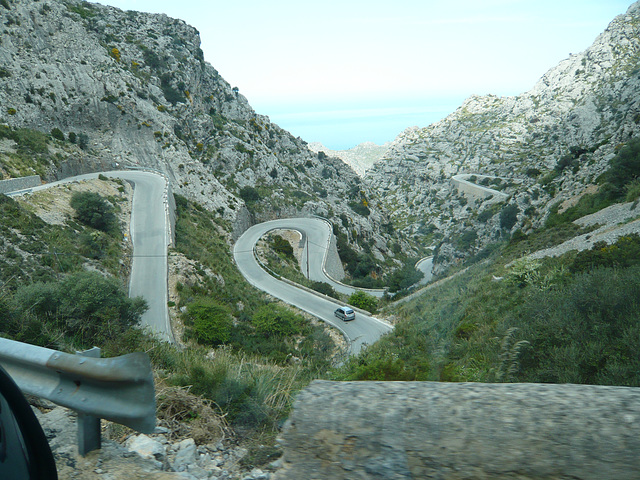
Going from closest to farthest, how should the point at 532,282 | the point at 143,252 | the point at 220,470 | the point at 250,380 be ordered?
the point at 220,470 < the point at 250,380 < the point at 532,282 < the point at 143,252

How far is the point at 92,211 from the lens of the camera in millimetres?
25422

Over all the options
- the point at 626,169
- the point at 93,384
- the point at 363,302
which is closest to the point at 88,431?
the point at 93,384

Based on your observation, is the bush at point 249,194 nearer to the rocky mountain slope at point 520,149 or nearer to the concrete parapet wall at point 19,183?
the concrete parapet wall at point 19,183

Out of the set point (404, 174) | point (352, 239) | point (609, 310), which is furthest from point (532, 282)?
point (404, 174)

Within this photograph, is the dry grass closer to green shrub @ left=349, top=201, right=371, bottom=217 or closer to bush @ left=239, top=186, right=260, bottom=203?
bush @ left=239, top=186, right=260, bottom=203

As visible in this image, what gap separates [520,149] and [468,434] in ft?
376

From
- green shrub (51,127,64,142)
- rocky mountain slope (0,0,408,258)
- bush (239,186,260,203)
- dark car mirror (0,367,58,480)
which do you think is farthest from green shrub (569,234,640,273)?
bush (239,186,260,203)

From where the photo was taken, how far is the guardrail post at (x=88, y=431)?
2.60 m

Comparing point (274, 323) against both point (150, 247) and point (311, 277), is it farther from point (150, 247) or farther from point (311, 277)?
point (311, 277)

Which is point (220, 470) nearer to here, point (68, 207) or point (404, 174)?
point (68, 207)

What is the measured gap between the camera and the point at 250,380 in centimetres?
446

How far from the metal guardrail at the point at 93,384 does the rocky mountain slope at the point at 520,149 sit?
123 feet

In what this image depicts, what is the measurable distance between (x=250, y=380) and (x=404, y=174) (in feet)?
414

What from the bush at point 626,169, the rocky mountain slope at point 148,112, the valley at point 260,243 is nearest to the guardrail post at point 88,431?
the valley at point 260,243
